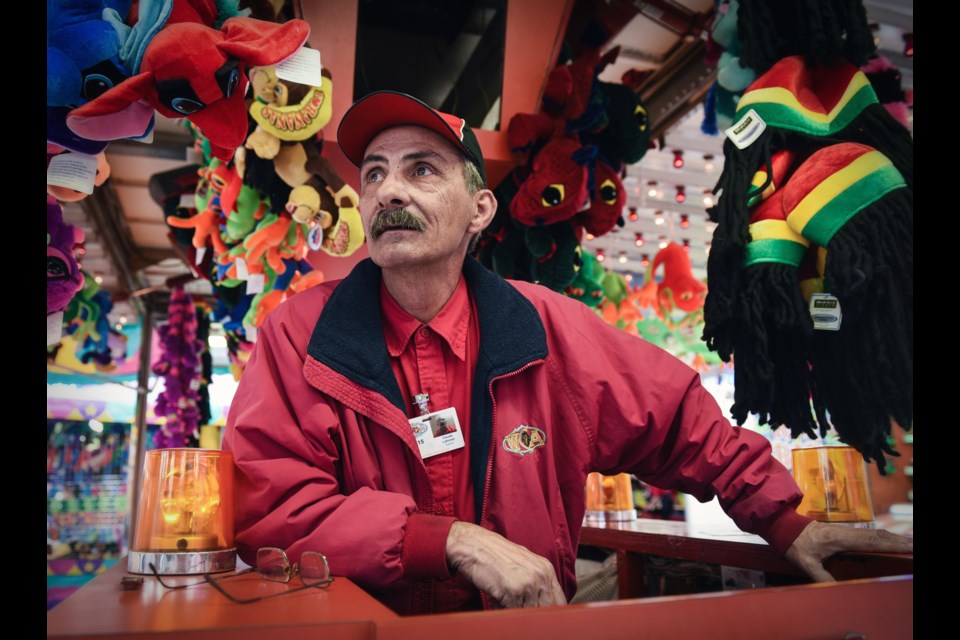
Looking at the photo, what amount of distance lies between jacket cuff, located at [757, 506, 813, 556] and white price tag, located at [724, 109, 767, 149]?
82 cm

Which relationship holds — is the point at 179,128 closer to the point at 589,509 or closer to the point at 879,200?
the point at 589,509

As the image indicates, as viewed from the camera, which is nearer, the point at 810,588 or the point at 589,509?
the point at 810,588

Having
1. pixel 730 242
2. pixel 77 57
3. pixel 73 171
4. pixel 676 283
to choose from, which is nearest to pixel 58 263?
pixel 73 171

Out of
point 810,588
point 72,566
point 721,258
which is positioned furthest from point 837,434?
point 72,566

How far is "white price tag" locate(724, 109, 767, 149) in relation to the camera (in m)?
1.60

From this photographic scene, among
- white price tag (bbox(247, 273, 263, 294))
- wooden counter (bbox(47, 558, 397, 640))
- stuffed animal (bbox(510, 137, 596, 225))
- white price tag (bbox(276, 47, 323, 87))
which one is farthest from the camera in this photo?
white price tag (bbox(247, 273, 263, 294))

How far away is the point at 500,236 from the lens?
10.3 ft

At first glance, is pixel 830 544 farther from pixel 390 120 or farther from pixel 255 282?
pixel 255 282

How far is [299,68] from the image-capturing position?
1310mm

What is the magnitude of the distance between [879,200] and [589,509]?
5.84ft

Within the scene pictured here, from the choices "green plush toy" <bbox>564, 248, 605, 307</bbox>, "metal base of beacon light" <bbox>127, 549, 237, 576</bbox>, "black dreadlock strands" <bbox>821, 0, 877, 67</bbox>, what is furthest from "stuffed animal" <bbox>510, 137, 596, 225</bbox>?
"metal base of beacon light" <bbox>127, 549, 237, 576</bbox>

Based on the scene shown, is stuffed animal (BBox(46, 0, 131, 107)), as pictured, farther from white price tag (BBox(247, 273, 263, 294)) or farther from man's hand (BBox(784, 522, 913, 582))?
white price tag (BBox(247, 273, 263, 294))

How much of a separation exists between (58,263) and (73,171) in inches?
12.4

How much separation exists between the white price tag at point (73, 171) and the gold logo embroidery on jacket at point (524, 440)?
95 centimetres
